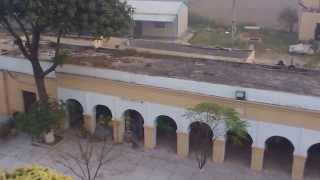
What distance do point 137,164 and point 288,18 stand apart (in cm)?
3168

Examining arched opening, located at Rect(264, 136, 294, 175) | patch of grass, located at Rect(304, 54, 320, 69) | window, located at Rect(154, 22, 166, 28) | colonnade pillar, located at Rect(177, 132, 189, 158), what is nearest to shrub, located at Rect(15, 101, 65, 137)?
colonnade pillar, located at Rect(177, 132, 189, 158)

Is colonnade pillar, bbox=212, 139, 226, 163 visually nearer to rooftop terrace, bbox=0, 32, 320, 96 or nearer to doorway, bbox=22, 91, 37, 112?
rooftop terrace, bbox=0, 32, 320, 96

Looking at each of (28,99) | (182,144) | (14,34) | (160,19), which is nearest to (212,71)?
(182,144)

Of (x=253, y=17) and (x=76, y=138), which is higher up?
(x=253, y=17)

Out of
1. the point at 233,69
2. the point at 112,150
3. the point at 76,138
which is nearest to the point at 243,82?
the point at 233,69

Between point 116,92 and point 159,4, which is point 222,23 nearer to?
point 159,4

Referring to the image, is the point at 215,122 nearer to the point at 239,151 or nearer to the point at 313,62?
the point at 239,151

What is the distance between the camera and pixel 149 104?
87.4 feet

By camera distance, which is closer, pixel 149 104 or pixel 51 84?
pixel 149 104

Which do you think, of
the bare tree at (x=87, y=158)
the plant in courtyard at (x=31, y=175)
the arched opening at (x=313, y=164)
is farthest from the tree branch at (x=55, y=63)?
the arched opening at (x=313, y=164)

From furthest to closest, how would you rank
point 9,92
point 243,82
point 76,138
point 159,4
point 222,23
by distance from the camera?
point 222,23 → point 159,4 → point 9,92 → point 76,138 → point 243,82

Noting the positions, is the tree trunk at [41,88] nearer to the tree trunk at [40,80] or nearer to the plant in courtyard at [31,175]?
the tree trunk at [40,80]

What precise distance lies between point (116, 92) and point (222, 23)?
99.6ft

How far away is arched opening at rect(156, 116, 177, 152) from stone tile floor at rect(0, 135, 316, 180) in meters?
0.65
